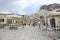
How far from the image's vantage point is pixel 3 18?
4284 cm

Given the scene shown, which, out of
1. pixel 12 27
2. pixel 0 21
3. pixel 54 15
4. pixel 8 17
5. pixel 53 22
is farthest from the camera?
pixel 8 17

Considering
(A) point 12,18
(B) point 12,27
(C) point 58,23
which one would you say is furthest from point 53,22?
(A) point 12,18

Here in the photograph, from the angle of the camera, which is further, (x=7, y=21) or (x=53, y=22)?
(x=7, y=21)

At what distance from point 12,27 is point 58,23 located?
9297 millimetres

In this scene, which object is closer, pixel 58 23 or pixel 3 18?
pixel 58 23

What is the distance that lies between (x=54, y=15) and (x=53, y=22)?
8.27 feet

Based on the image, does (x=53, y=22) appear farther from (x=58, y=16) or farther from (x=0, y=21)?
(x=0, y=21)

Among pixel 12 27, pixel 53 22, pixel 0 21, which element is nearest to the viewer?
pixel 53 22

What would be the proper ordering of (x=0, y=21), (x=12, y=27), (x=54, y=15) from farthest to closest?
1. (x=0, y=21)
2. (x=12, y=27)
3. (x=54, y=15)

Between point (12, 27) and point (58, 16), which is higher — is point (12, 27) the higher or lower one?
the lower one

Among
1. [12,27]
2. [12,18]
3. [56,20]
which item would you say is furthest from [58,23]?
[12,18]

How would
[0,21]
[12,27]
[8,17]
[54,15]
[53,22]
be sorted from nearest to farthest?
[54,15] → [53,22] → [12,27] → [0,21] → [8,17]

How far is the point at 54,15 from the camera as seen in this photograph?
79.0 ft

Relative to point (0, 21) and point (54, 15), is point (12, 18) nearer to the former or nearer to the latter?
point (0, 21)
